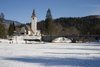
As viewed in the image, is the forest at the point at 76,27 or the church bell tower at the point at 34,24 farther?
the forest at the point at 76,27

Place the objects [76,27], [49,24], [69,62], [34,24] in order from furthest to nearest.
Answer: [76,27] < [34,24] < [49,24] < [69,62]

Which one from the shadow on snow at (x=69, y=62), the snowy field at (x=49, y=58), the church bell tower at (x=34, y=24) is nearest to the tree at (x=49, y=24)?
the church bell tower at (x=34, y=24)

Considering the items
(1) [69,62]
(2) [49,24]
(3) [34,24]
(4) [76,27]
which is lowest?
(1) [69,62]

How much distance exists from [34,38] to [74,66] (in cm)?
4941

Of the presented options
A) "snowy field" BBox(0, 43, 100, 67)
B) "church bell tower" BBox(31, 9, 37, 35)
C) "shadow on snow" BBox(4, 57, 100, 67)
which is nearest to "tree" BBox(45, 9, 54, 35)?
"church bell tower" BBox(31, 9, 37, 35)

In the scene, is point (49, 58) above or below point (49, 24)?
below

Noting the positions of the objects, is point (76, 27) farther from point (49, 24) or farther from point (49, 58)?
point (49, 58)

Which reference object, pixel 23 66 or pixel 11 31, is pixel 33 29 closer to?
pixel 11 31

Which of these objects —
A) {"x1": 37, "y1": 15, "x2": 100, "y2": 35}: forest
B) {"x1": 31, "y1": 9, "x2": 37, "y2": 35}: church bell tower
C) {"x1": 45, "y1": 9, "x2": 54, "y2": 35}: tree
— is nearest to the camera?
{"x1": 45, "y1": 9, "x2": 54, "y2": 35}: tree

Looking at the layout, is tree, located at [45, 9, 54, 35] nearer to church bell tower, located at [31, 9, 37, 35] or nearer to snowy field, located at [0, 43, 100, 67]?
church bell tower, located at [31, 9, 37, 35]

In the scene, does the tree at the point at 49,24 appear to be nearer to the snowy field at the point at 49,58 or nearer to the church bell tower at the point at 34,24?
the church bell tower at the point at 34,24

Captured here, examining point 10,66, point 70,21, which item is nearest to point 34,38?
point 10,66

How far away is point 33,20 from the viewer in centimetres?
7700

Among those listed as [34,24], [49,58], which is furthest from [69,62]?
[34,24]
